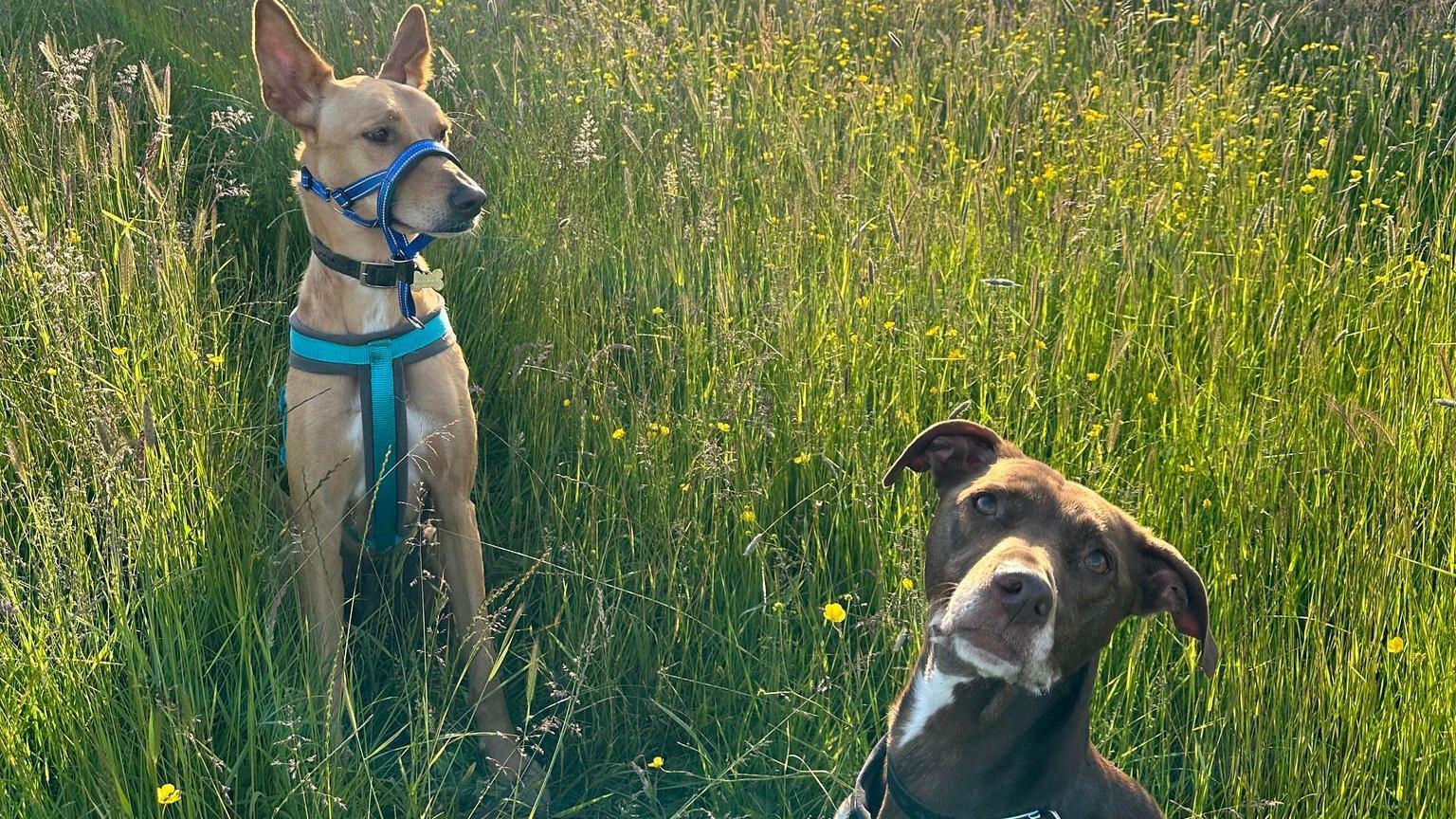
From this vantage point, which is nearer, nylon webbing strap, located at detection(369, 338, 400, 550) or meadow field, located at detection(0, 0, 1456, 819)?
meadow field, located at detection(0, 0, 1456, 819)

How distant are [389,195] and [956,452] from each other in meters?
1.61

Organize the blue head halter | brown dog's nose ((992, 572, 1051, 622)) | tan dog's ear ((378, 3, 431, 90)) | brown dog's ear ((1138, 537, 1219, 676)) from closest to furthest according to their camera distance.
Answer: brown dog's nose ((992, 572, 1051, 622)) < brown dog's ear ((1138, 537, 1219, 676)) < the blue head halter < tan dog's ear ((378, 3, 431, 90))

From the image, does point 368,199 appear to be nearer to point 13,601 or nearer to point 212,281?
point 212,281

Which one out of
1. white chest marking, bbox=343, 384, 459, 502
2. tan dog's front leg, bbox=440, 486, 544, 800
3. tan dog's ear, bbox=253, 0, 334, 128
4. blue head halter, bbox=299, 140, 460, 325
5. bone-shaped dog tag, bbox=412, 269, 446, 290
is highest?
tan dog's ear, bbox=253, 0, 334, 128

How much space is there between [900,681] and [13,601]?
188cm

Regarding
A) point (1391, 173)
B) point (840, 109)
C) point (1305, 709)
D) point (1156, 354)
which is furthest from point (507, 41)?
point (1305, 709)

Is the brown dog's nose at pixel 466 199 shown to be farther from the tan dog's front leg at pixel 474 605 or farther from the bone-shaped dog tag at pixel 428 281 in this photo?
the tan dog's front leg at pixel 474 605

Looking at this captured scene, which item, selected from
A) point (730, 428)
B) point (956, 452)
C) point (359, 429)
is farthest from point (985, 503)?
point (359, 429)

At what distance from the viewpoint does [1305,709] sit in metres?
2.80

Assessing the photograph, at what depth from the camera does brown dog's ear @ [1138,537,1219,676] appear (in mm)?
2426

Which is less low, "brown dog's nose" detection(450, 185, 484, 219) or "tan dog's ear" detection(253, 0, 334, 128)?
"tan dog's ear" detection(253, 0, 334, 128)

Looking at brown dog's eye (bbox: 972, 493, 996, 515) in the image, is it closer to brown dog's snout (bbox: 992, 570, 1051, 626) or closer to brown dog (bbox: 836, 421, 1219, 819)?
brown dog (bbox: 836, 421, 1219, 819)

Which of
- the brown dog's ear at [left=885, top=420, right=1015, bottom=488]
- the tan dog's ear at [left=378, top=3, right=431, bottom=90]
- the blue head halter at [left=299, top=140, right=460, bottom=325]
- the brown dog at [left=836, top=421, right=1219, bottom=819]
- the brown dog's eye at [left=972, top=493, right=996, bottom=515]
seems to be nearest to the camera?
the brown dog at [left=836, top=421, right=1219, bottom=819]

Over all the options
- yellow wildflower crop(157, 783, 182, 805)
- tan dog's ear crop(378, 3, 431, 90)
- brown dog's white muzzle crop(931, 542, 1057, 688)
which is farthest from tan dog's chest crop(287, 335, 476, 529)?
brown dog's white muzzle crop(931, 542, 1057, 688)
